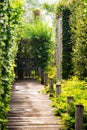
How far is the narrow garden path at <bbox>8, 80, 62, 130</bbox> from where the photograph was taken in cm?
882

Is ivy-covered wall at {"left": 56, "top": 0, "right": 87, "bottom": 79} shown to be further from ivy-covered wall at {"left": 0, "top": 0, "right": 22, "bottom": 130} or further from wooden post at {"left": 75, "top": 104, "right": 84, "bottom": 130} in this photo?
wooden post at {"left": 75, "top": 104, "right": 84, "bottom": 130}

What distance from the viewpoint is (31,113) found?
1026 cm

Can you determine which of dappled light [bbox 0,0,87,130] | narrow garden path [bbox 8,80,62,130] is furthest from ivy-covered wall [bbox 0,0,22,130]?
→ narrow garden path [bbox 8,80,62,130]

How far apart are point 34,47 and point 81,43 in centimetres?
645

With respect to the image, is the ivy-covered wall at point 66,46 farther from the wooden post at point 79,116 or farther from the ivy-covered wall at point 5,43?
the wooden post at point 79,116

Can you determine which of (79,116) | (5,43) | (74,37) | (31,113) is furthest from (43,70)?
(79,116)

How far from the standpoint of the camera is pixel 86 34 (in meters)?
14.3

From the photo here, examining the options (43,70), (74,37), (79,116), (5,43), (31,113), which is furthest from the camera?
(43,70)

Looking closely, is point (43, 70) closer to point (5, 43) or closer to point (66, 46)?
point (66, 46)

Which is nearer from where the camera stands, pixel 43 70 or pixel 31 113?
pixel 31 113

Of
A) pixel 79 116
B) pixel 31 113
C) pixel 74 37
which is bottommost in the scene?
pixel 31 113

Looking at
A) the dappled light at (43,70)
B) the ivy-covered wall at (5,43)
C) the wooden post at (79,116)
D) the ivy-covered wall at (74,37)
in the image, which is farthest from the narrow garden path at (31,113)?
the ivy-covered wall at (74,37)

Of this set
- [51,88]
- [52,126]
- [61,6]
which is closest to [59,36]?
[61,6]

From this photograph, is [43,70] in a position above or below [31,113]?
above
